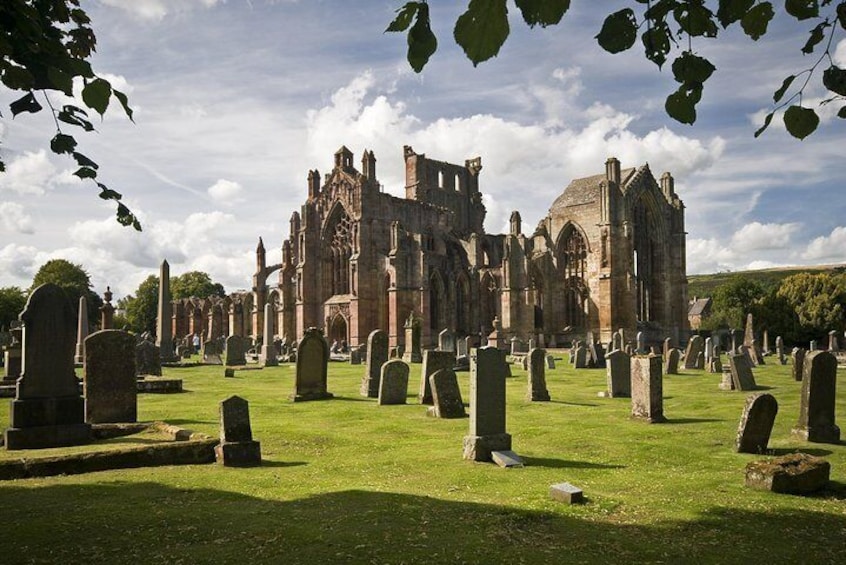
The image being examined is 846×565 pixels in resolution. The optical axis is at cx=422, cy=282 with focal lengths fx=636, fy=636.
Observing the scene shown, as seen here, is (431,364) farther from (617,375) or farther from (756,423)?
(756,423)

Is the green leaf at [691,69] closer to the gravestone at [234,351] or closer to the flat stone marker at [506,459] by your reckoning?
the flat stone marker at [506,459]

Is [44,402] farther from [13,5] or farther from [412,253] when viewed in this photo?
[412,253]

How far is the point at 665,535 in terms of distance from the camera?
5.25 m

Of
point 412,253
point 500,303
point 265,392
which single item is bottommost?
point 265,392

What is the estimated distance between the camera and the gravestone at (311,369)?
15.0 meters

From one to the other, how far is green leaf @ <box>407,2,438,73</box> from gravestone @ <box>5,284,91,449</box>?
321 inches

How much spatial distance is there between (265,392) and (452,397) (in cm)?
672

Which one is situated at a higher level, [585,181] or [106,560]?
[585,181]

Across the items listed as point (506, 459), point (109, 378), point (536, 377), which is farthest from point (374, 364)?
point (506, 459)

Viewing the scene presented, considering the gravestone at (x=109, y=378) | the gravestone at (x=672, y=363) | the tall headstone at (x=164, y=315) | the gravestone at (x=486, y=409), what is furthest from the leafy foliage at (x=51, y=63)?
the tall headstone at (x=164, y=315)

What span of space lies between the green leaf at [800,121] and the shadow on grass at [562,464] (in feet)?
19.9

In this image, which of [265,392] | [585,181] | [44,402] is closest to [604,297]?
[585,181]

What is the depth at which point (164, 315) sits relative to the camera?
1136 inches

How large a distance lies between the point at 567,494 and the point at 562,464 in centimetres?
201
